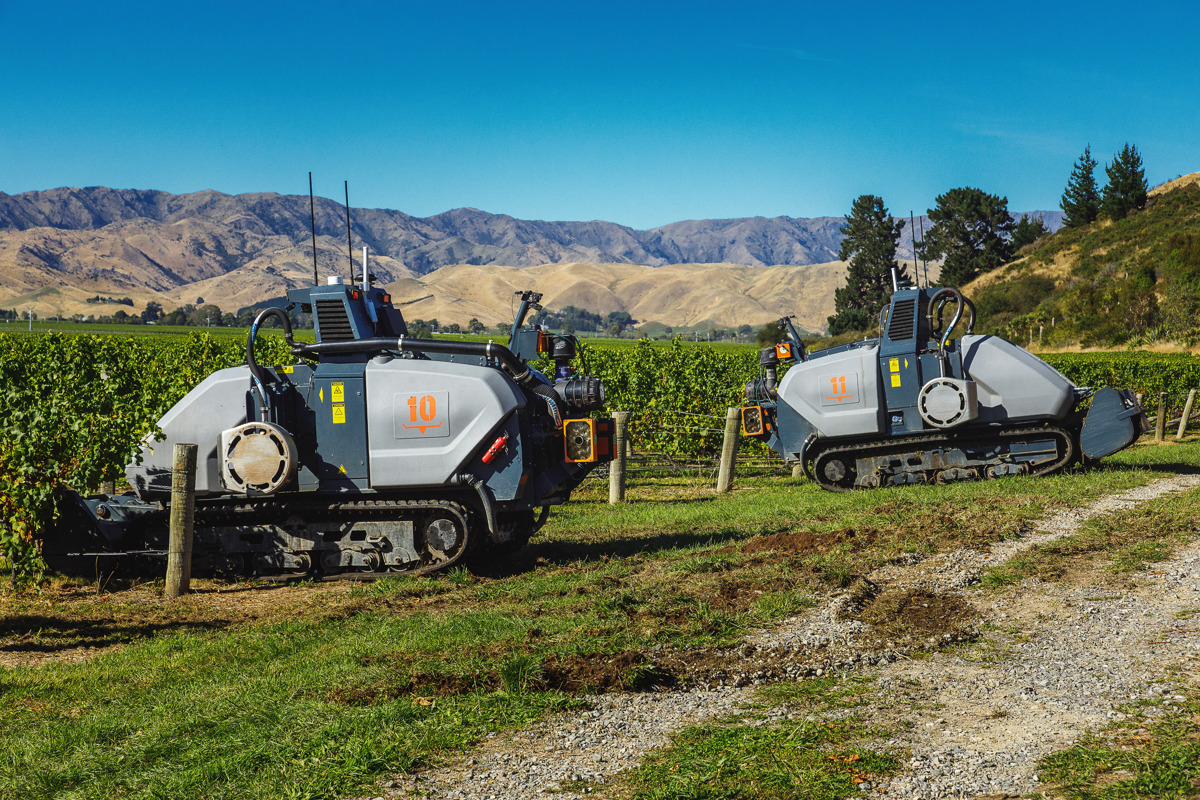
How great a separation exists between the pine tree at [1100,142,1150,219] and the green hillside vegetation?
915 mm

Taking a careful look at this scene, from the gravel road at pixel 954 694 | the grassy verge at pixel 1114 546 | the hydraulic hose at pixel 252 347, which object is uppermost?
the hydraulic hose at pixel 252 347

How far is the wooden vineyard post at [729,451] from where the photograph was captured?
1750 centimetres

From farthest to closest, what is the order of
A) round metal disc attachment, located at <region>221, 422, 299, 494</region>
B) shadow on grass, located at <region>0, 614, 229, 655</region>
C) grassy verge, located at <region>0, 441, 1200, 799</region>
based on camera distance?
round metal disc attachment, located at <region>221, 422, 299, 494</region>
shadow on grass, located at <region>0, 614, 229, 655</region>
grassy verge, located at <region>0, 441, 1200, 799</region>

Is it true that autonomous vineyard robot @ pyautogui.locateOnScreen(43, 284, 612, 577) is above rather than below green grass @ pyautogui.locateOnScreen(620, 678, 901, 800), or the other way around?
above

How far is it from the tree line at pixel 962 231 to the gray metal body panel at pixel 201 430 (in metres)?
67.4

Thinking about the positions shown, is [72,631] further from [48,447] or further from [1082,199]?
[1082,199]

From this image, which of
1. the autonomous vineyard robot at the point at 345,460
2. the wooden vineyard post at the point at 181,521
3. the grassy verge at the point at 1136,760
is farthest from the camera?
the autonomous vineyard robot at the point at 345,460

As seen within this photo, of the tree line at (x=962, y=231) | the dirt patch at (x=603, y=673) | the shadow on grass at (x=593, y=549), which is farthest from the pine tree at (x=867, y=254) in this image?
the dirt patch at (x=603, y=673)

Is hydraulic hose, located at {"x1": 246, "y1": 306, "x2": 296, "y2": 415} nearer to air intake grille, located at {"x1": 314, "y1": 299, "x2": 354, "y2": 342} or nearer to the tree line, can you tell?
air intake grille, located at {"x1": 314, "y1": 299, "x2": 354, "y2": 342}

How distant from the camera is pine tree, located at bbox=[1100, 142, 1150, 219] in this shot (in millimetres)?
72938

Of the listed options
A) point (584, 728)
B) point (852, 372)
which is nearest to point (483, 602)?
point (584, 728)

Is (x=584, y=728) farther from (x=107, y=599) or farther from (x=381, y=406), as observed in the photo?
(x=107, y=599)

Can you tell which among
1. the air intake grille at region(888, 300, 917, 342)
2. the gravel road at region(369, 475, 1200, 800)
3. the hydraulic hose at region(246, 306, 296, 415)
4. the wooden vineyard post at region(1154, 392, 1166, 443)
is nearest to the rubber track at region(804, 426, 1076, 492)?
→ the air intake grille at region(888, 300, 917, 342)

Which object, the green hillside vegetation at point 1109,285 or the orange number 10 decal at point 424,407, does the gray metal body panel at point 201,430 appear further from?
the green hillside vegetation at point 1109,285
